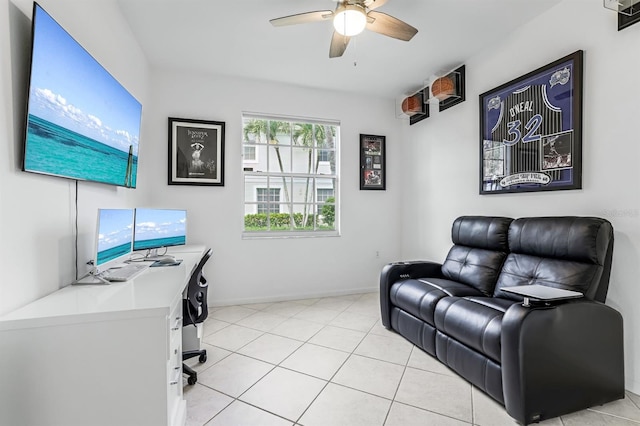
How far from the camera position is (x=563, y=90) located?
2.38 m

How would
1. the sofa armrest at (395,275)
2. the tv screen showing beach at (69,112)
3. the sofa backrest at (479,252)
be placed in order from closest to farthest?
1. the tv screen showing beach at (69,112)
2. the sofa backrest at (479,252)
3. the sofa armrest at (395,275)

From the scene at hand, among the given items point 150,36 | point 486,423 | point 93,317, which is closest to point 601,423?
point 486,423

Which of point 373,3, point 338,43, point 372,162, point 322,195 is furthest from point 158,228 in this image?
point 372,162

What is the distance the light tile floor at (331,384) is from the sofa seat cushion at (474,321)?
1.04 feet

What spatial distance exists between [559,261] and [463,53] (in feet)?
7.46

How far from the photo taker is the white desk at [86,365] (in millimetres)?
1117

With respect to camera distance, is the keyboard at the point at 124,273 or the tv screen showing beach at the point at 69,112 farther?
the keyboard at the point at 124,273

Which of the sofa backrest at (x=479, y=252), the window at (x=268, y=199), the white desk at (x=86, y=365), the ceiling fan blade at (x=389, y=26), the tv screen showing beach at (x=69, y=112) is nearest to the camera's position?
the white desk at (x=86, y=365)

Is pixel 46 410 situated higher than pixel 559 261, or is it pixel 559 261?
pixel 559 261

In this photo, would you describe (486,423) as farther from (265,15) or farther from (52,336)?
(265,15)

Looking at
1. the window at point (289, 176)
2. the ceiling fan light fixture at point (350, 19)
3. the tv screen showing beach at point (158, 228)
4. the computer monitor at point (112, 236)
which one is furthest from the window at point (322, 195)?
the computer monitor at point (112, 236)

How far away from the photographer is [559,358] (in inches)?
66.9

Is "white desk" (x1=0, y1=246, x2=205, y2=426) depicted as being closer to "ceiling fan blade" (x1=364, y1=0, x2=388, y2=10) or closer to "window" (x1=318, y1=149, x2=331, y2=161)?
"ceiling fan blade" (x1=364, y1=0, x2=388, y2=10)

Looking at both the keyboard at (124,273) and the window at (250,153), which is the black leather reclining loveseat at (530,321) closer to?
the keyboard at (124,273)
